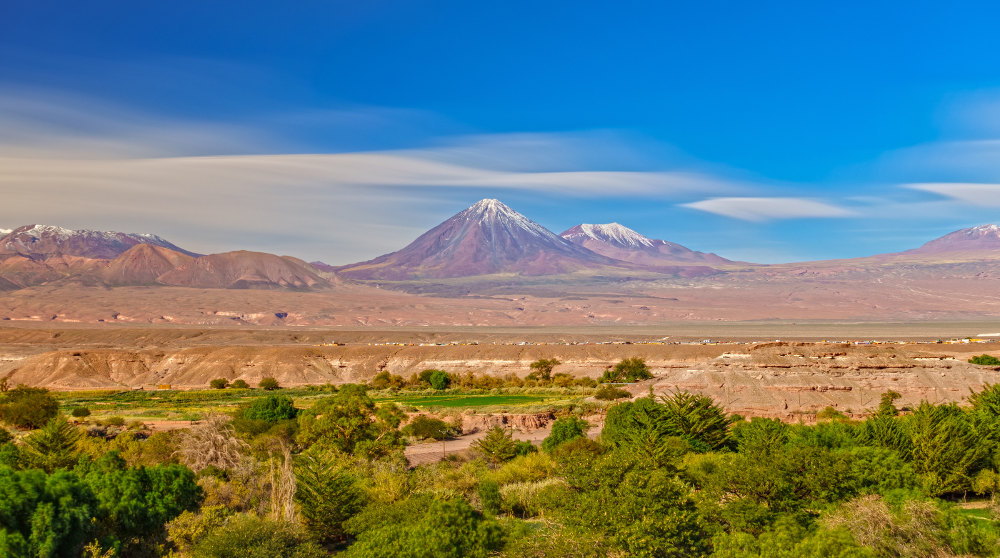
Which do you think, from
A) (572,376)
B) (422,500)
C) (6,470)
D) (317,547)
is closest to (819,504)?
(422,500)

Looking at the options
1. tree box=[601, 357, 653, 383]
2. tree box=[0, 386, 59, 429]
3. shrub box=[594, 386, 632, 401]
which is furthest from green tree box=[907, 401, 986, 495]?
tree box=[0, 386, 59, 429]

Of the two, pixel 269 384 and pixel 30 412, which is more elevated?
pixel 30 412

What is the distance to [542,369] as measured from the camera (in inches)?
3401

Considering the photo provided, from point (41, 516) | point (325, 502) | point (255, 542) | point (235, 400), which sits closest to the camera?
A: point (41, 516)

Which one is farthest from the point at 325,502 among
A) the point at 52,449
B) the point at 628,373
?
the point at 628,373

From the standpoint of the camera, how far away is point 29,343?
118500mm

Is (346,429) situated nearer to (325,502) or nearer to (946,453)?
(325,502)

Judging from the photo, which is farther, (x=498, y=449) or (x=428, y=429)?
(x=428, y=429)

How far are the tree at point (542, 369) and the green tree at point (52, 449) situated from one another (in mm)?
56450

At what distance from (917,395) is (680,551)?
45.4 m

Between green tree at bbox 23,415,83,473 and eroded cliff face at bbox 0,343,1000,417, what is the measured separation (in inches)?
1520

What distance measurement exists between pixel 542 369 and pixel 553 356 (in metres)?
11.6

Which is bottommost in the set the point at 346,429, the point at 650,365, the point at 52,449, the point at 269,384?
the point at 269,384

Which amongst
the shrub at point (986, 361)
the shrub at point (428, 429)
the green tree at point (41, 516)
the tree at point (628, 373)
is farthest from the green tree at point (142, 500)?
the shrub at point (986, 361)
